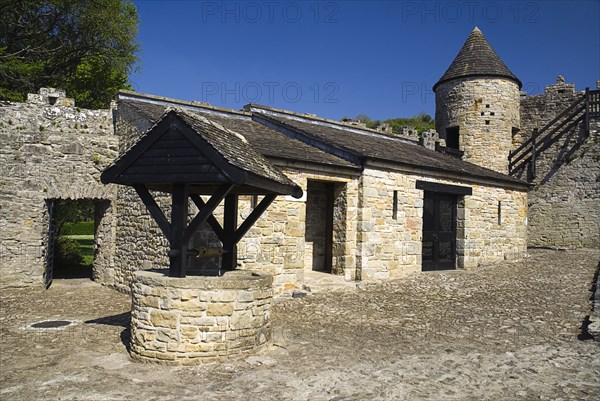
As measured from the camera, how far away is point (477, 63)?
20812 millimetres

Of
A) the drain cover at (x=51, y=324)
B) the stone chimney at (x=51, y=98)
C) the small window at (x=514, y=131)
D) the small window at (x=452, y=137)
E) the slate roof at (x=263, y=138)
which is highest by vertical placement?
the small window at (x=514, y=131)

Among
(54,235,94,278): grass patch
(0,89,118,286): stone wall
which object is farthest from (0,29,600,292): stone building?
(54,235,94,278): grass patch

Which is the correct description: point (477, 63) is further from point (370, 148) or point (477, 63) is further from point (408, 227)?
point (408, 227)

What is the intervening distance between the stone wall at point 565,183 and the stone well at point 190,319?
777 inches

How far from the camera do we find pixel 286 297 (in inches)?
369

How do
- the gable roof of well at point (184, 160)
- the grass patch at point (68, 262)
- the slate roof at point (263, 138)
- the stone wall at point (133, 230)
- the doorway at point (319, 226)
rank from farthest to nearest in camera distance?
the grass patch at point (68, 262), the doorway at point (319, 226), the slate roof at point (263, 138), the stone wall at point (133, 230), the gable roof of well at point (184, 160)

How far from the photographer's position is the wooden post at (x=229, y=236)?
6637 mm

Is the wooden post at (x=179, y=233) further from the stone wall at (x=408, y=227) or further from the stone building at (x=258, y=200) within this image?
the stone wall at (x=408, y=227)

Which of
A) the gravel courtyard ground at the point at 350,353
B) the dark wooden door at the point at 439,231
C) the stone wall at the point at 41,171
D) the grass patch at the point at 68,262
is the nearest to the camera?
the gravel courtyard ground at the point at 350,353

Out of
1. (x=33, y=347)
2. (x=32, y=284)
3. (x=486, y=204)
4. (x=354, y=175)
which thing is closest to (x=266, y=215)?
(x=354, y=175)

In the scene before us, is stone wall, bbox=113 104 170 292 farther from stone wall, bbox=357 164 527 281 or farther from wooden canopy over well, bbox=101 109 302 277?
stone wall, bbox=357 164 527 281

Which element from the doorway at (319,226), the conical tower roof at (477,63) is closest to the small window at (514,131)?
the conical tower roof at (477,63)

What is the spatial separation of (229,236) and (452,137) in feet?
57.9

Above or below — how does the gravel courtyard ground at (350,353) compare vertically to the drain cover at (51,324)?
above
